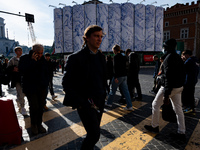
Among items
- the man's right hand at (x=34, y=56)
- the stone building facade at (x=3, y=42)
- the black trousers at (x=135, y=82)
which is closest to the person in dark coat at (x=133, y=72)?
the black trousers at (x=135, y=82)

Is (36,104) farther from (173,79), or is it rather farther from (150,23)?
(150,23)

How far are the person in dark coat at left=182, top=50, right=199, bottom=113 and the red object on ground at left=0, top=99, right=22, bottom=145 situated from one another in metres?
4.48

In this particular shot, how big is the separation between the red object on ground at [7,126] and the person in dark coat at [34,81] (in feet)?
1.43

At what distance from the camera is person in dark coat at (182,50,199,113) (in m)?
4.39

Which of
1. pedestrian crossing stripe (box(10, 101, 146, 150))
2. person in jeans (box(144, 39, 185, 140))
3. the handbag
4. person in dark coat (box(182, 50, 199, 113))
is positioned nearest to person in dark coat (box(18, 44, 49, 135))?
pedestrian crossing stripe (box(10, 101, 146, 150))

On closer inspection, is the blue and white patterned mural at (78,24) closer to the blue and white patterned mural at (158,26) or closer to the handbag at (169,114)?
the blue and white patterned mural at (158,26)

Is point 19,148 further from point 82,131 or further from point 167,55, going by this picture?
point 167,55

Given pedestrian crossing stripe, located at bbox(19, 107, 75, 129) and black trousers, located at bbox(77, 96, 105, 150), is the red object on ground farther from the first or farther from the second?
black trousers, located at bbox(77, 96, 105, 150)

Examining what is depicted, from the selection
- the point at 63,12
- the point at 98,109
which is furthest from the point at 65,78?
the point at 63,12

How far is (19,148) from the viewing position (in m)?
2.81

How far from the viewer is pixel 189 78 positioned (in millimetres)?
4570

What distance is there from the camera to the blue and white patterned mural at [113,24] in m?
29.7

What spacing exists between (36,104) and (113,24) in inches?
1130

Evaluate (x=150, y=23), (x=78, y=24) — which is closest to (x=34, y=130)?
(x=78, y=24)
